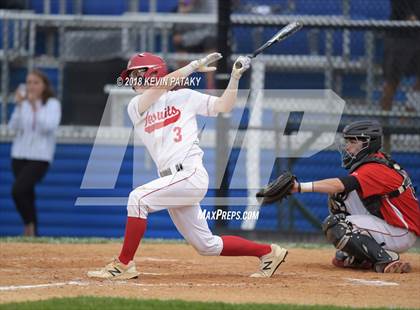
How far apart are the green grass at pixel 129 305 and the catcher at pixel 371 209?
1.96 meters

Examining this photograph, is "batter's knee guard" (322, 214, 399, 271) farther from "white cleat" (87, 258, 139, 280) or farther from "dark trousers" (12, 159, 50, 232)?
"dark trousers" (12, 159, 50, 232)

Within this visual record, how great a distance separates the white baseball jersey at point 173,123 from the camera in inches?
290

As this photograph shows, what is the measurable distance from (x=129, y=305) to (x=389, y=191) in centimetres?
286

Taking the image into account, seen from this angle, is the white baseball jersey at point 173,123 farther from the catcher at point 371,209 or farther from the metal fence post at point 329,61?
the metal fence post at point 329,61

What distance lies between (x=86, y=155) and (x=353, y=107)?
13.1ft

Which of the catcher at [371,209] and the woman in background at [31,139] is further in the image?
the woman in background at [31,139]

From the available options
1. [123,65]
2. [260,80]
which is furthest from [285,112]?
[123,65]

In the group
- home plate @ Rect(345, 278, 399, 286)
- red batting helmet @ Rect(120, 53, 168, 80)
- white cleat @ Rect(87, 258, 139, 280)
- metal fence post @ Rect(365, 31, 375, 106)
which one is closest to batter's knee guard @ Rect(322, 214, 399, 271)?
home plate @ Rect(345, 278, 399, 286)

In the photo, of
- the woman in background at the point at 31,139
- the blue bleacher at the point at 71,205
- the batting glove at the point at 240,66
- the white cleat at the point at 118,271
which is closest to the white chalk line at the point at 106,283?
the white cleat at the point at 118,271

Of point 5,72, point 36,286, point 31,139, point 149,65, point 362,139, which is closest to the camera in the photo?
point 36,286

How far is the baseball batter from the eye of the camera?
725cm

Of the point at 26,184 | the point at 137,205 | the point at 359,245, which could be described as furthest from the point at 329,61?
the point at 137,205

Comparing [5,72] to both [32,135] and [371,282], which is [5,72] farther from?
[371,282]

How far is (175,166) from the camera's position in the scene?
24.1 ft
